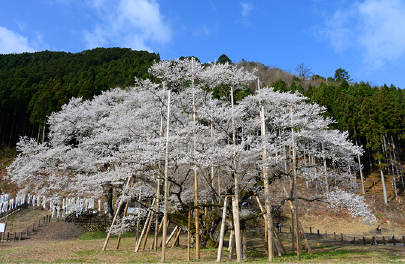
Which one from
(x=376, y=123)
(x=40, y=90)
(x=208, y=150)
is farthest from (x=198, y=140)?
(x=40, y=90)

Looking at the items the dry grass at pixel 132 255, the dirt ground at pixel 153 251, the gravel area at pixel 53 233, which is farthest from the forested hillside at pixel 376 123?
the gravel area at pixel 53 233

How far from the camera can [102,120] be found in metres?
20.8

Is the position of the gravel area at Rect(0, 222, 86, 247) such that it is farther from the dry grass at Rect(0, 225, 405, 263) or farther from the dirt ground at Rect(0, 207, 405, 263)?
the dry grass at Rect(0, 225, 405, 263)

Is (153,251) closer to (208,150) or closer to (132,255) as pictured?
(132,255)

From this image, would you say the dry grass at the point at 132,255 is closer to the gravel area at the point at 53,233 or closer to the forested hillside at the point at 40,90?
the gravel area at the point at 53,233

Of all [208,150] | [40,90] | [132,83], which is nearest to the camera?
[208,150]

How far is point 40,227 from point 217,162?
1461cm

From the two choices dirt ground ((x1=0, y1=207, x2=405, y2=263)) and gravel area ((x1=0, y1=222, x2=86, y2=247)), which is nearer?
dirt ground ((x1=0, y1=207, x2=405, y2=263))

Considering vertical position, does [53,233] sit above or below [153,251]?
above

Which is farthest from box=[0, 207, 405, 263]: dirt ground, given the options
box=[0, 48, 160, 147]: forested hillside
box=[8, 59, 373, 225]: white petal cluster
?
box=[0, 48, 160, 147]: forested hillside

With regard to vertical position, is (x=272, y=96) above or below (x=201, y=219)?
above

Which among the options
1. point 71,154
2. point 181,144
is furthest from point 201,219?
point 71,154

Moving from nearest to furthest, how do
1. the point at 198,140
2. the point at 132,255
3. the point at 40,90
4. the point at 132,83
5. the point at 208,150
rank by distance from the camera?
the point at 208,150
the point at 132,255
the point at 198,140
the point at 132,83
the point at 40,90

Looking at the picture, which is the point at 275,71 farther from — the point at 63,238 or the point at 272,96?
the point at 63,238
